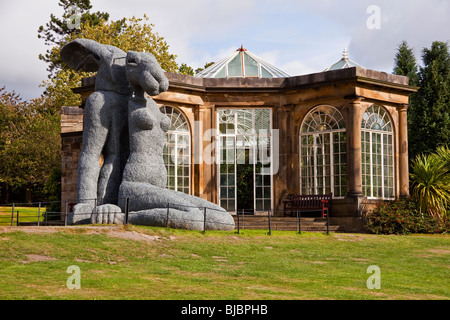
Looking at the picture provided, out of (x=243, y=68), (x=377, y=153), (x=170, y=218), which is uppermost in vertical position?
(x=243, y=68)

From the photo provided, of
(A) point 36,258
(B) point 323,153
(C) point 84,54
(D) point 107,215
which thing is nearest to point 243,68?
(B) point 323,153

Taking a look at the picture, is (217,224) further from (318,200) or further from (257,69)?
(257,69)

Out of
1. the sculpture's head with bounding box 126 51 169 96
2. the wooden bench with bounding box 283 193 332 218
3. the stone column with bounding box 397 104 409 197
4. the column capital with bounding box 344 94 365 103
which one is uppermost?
the column capital with bounding box 344 94 365 103

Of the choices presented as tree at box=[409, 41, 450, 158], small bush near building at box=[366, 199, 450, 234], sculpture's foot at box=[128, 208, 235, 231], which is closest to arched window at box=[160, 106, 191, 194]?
small bush near building at box=[366, 199, 450, 234]

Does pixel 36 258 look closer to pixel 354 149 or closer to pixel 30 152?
pixel 354 149

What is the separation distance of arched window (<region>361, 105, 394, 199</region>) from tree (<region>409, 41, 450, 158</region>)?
701cm

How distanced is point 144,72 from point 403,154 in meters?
10.9

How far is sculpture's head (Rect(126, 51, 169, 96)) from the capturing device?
54.9 feet

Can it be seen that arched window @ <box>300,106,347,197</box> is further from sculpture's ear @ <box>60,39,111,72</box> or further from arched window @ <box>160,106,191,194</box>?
sculpture's ear @ <box>60,39,111,72</box>

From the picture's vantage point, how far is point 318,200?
22.8 metres

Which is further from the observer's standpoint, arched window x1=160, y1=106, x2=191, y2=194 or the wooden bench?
arched window x1=160, y1=106, x2=191, y2=194

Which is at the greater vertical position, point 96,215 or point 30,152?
point 30,152

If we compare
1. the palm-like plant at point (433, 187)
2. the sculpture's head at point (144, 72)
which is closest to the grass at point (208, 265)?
the sculpture's head at point (144, 72)

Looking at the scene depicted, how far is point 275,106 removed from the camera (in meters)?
24.4
